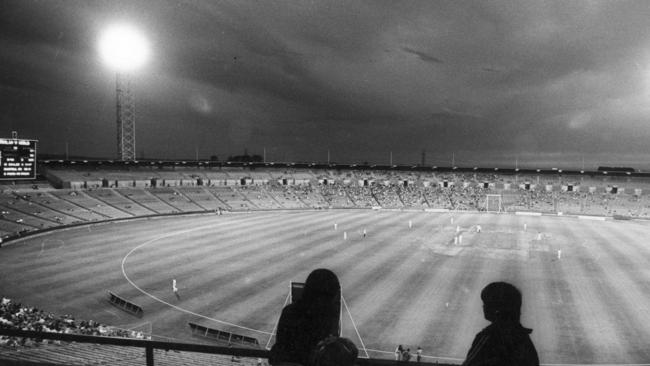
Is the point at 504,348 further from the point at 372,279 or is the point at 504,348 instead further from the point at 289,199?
the point at 289,199

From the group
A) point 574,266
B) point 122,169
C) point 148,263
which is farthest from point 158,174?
point 574,266

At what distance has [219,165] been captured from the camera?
315 feet

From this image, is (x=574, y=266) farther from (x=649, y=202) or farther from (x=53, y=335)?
(x=649, y=202)

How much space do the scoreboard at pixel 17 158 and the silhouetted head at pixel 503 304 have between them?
45.4 metres

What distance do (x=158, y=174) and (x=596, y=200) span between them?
300 feet

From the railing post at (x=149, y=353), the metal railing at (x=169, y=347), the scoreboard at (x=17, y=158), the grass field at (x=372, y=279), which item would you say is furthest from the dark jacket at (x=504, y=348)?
the scoreboard at (x=17, y=158)

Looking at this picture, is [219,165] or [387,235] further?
[219,165]

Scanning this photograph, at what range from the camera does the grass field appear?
2080 centimetres

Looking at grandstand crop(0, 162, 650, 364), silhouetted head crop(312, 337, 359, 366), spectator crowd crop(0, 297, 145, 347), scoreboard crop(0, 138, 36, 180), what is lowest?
spectator crowd crop(0, 297, 145, 347)

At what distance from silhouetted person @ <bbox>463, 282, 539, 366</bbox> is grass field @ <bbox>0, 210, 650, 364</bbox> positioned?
54.1 feet

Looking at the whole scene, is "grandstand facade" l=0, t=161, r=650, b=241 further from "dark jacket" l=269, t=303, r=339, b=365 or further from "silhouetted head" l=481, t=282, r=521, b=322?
"silhouetted head" l=481, t=282, r=521, b=322

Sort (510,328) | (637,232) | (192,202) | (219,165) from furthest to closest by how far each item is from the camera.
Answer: (219,165), (192,202), (637,232), (510,328)

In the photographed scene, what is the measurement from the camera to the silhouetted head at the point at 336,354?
7.52ft

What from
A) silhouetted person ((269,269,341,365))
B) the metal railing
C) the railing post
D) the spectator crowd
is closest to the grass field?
the spectator crowd
